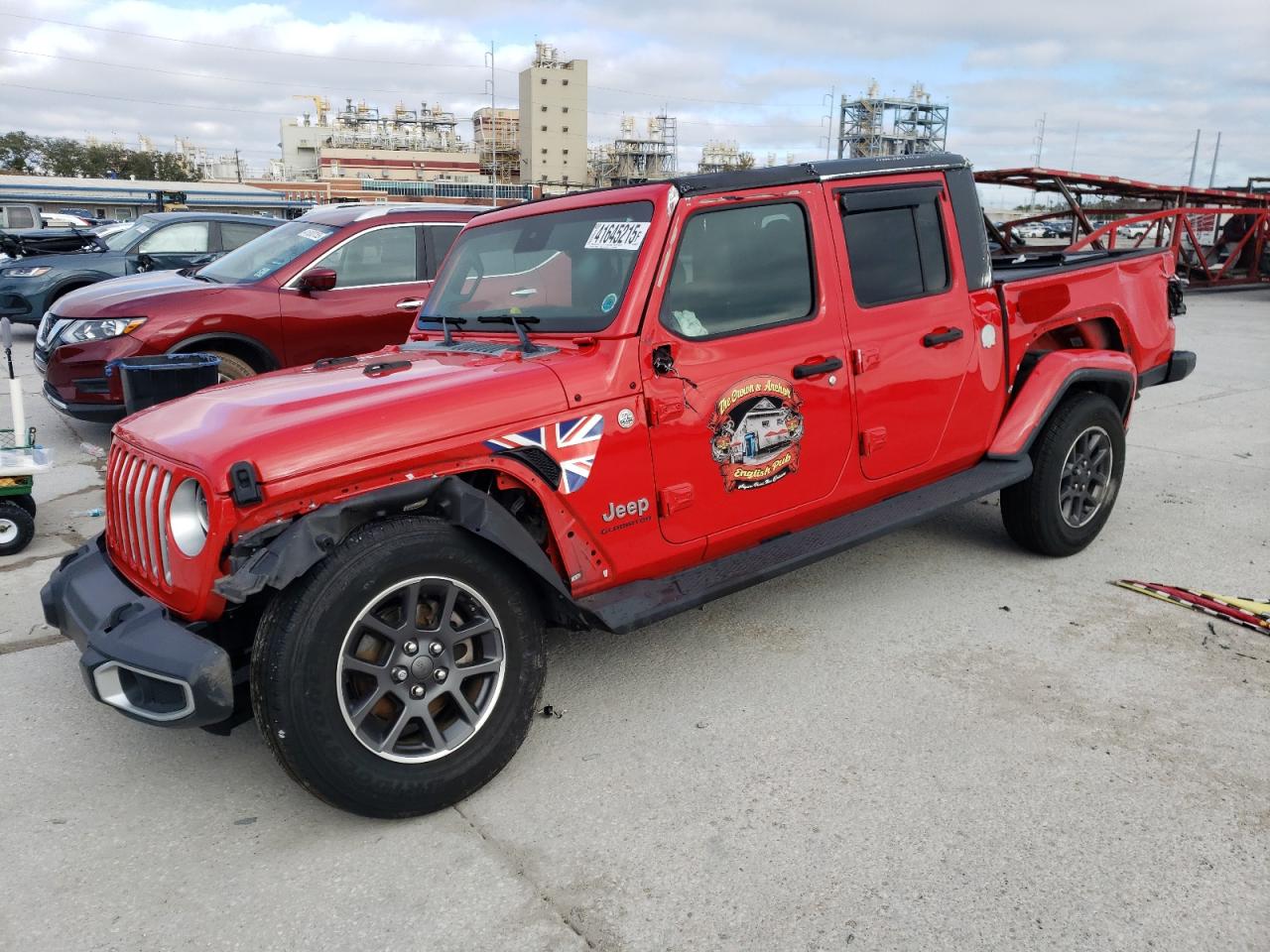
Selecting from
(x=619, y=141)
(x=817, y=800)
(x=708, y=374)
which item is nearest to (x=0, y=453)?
(x=708, y=374)

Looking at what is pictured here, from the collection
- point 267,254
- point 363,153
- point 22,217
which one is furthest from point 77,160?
point 267,254

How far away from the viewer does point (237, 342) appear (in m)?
7.02

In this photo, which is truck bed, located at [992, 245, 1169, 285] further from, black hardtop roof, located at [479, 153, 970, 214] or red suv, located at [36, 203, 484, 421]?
red suv, located at [36, 203, 484, 421]

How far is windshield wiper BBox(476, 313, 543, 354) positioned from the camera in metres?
3.43

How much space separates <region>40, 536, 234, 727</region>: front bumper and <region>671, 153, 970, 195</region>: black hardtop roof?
220 centimetres

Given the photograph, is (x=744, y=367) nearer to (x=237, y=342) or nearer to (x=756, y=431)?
(x=756, y=431)

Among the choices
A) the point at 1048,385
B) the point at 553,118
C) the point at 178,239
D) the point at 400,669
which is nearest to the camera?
the point at 400,669

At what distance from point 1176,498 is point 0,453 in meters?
6.72

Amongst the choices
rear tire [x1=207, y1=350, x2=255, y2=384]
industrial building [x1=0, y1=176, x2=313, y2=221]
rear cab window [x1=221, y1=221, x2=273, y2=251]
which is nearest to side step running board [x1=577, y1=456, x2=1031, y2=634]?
rear tire [x1=207, y1=350, x2=255, y2=384]

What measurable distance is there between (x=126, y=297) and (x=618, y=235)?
5169mm

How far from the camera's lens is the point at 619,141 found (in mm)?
78438

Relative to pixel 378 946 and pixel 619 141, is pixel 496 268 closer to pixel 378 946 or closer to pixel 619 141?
pixel 378 946

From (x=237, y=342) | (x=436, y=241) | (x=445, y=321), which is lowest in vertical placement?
(x=237, y=342)

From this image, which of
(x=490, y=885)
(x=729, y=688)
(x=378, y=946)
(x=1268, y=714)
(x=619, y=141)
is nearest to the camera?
(x=378, y=946)
